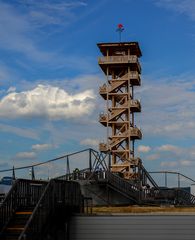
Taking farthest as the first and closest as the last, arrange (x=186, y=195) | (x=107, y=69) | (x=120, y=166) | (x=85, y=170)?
(x=107, y=69)
(x=120, y=166)
(x=186, y=195)
(x=85, y=170)

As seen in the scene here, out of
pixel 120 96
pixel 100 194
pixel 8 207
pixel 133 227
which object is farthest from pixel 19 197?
pixel 120 96

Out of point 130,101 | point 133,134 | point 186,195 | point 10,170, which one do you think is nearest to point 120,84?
point 130,101

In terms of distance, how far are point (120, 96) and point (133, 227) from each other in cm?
4558

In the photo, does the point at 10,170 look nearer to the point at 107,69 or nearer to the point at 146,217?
the point at 146,217

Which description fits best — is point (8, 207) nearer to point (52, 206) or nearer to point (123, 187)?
point (52, 206)

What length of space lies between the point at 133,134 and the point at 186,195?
26.7 m

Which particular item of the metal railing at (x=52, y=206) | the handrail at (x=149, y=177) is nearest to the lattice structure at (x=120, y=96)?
the handrail at (x=149, y=177)

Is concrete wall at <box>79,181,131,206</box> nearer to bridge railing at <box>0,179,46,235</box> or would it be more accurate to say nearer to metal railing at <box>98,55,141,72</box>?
bridge railing at <box>0,179,46,235</box>

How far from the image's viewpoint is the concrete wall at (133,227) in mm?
19469

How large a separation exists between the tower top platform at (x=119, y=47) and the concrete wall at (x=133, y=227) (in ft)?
150

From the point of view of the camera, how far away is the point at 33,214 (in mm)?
16734

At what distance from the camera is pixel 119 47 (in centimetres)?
6550

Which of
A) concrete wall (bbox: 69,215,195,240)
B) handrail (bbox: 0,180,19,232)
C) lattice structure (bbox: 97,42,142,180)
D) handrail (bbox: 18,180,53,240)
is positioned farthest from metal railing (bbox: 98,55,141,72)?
handrail (bbox: 0,180,19,232)

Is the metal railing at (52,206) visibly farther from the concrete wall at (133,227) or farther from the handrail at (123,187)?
the handrail at (123,187)
